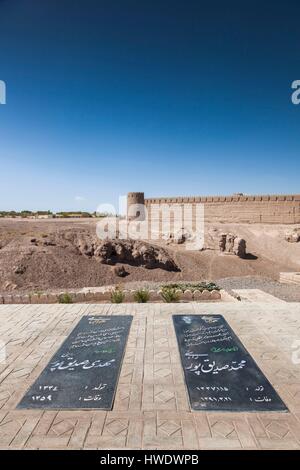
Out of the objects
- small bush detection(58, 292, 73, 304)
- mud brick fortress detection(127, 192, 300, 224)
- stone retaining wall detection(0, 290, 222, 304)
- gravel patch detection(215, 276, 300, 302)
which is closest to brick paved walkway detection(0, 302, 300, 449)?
small bush detection(58, 292, 73, 304)

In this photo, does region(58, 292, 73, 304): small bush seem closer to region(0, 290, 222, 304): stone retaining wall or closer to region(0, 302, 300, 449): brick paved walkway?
region(0, 290, 222, 304): stone retaining wall

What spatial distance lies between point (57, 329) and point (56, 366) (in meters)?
1.93

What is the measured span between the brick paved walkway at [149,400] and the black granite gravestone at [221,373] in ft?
0.47

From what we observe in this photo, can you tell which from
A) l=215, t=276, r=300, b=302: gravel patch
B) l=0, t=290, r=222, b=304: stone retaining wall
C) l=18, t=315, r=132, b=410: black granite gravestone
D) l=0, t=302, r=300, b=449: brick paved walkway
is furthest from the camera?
l=215, t=276, r=300, b=302: gravel patch

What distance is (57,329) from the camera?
736 centimetres

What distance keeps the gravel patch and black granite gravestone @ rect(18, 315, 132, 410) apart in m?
8.02

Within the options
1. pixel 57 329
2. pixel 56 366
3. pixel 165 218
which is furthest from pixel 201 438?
pixel 165 218

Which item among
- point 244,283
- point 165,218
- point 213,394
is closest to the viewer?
point 213,394

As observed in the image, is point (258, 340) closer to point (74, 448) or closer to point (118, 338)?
point (118, 338)

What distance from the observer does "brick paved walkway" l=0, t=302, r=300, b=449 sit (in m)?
3.74

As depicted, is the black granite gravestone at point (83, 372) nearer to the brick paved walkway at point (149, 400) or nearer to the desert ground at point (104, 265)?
the brick paved walkway at point (149, 400)

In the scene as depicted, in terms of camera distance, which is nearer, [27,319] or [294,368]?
[294,368]

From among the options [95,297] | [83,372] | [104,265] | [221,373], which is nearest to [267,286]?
[95,297]

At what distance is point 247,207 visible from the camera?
33375 mm
